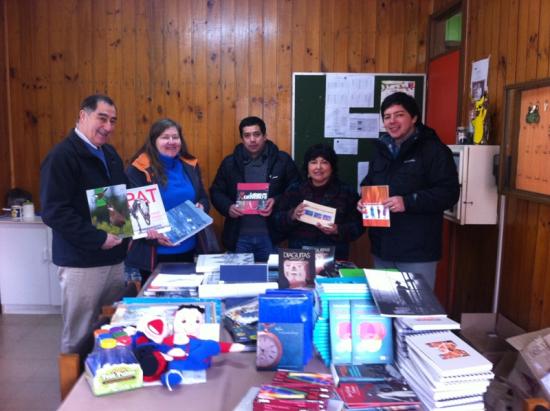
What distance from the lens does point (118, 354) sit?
1539 millimetres

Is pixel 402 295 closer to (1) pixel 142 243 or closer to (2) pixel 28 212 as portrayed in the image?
(1) pixel 142 243

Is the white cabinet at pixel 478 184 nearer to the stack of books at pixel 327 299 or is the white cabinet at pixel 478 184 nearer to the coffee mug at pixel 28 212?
the stack of books at pixel 327 299

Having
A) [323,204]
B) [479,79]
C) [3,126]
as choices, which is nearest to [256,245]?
[323,204]

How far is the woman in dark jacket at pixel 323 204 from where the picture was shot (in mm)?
2988

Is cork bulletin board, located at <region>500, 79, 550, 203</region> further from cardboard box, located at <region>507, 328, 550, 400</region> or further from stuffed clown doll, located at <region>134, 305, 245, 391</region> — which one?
stuffed clown doll, located at <region>134, 305, 245, 391</region>

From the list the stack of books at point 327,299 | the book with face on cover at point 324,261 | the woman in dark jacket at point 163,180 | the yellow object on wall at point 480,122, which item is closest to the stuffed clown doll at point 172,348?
the stack of books at point 327,299

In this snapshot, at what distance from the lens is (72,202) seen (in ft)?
8.06

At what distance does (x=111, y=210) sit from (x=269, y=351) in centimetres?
128

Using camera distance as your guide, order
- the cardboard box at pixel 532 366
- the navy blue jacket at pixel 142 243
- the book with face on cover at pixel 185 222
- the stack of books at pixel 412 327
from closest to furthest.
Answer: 1. the stack of books at pixel 412 327
2. the cardboard box at pixel 532 366
3. the book with face on cover at pixel 185 222
4. the navy blue jacket at pixel 142 243

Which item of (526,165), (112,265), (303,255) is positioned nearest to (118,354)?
(303,255)

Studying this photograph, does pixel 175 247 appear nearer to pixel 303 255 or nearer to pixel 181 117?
pixel 303 255

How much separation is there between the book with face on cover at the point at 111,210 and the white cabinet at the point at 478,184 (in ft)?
6.49

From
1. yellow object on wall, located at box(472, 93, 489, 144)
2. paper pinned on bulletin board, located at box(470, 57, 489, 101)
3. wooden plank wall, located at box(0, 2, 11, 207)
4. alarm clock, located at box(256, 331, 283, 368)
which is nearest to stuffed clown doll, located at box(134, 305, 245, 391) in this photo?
alarm clock, located at box(256, 331, 283, 368)

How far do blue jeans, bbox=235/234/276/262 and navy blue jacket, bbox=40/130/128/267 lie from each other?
3.44 feet
